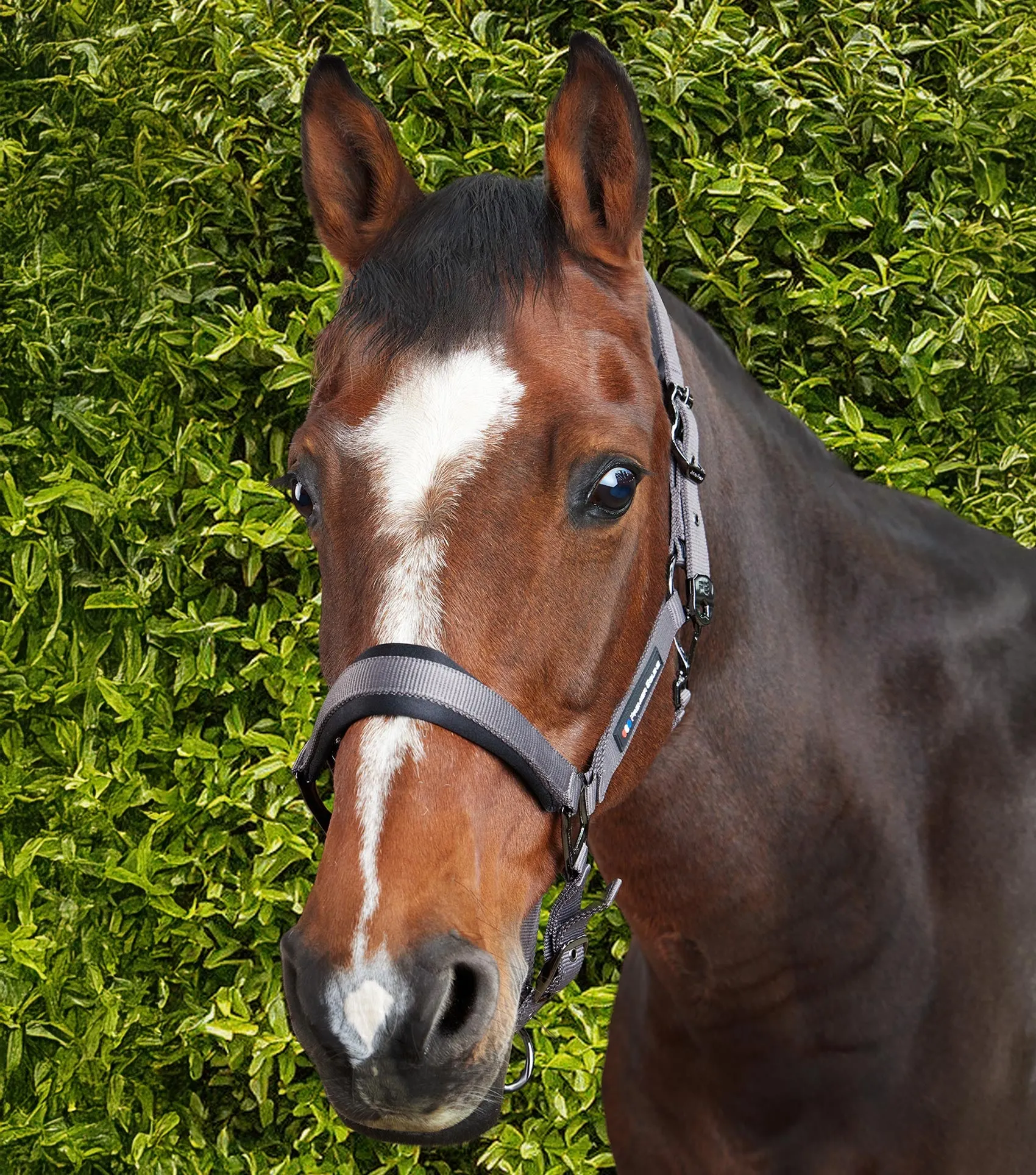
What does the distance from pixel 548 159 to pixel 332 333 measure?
350mm

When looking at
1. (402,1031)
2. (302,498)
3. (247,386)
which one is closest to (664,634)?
(302,498)

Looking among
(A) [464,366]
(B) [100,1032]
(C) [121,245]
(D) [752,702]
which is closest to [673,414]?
(A) [464,366]

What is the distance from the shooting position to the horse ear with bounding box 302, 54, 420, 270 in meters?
1.51

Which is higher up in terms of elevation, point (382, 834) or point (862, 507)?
point (382, 834)

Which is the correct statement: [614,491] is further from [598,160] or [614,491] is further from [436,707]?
[598,160]

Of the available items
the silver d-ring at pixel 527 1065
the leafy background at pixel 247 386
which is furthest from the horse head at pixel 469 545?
the leafy background at pixel 247 386

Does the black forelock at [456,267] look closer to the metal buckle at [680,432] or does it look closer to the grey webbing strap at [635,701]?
the metal buckle at [680,432]

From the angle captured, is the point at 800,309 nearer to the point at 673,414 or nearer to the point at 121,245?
the point at 673,414

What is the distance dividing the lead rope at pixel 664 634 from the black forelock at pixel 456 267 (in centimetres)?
20

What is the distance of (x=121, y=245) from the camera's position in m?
2.84

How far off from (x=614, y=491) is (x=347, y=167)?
0.68 meters

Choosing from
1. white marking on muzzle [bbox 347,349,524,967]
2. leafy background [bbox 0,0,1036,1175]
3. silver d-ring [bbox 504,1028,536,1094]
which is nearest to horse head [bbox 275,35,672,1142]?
white marking on muzzle [bbox 347,349,524,967]

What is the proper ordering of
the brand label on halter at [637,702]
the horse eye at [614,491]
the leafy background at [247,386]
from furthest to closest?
1. the leafy background at [247,386]
2. the brand label on halter at [637,702]
3. the horse eye at [614,491]

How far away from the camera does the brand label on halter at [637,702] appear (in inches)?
52.8
